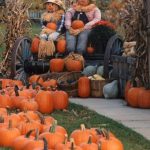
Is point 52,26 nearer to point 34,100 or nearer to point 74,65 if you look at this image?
point 74,65

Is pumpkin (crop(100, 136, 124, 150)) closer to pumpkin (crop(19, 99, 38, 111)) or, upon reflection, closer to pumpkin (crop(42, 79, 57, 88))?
pumpkin (crop(19, 99, 38, 111))

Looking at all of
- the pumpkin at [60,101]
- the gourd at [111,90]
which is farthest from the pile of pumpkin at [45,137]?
the gourd at [111,90]

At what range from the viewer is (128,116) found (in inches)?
302

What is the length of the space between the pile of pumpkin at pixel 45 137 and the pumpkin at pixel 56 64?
15.4 ft

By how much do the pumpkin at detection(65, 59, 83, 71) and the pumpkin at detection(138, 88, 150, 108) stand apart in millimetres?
2467

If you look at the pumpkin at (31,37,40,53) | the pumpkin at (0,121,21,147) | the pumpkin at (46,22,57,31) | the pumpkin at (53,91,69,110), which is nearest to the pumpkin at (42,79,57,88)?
the pumpkin at (53,91,69,110)

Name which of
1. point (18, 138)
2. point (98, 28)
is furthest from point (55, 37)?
point (18, 138)

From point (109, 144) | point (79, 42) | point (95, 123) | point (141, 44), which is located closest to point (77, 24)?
point (79, 42)

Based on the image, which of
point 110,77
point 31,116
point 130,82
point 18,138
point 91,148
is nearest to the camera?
point 91,148

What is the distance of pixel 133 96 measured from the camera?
8.49 metres

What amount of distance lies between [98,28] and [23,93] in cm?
342

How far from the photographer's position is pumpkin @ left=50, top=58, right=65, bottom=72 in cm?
1086

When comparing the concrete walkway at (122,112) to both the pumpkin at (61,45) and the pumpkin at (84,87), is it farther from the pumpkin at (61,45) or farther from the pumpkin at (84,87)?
the pumpkin at (61,45)

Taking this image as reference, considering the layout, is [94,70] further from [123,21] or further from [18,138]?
[18,138]
